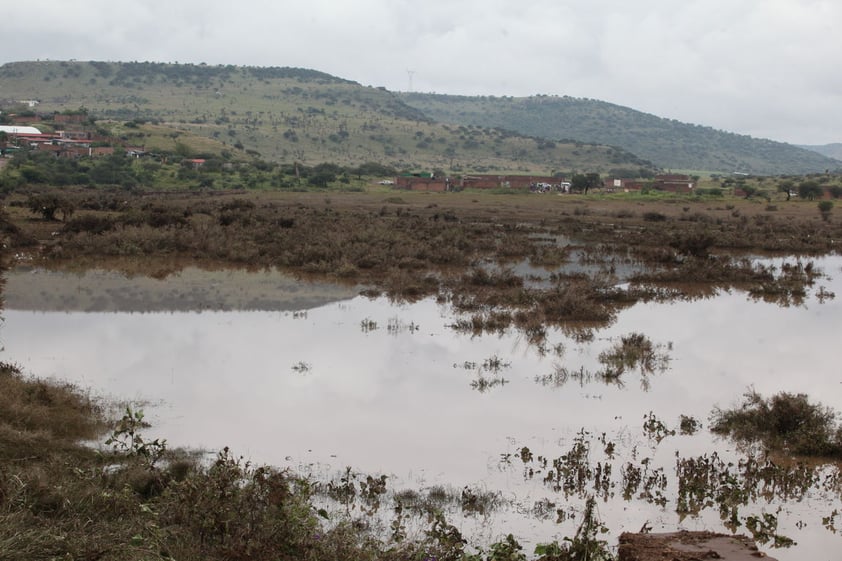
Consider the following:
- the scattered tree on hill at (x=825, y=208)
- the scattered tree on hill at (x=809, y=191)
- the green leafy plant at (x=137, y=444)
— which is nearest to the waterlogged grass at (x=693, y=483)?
Answer: the green leafy plant at (x=137, y=444)

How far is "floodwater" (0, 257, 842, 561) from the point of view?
959 centimetres

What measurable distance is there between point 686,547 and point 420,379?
7.24m

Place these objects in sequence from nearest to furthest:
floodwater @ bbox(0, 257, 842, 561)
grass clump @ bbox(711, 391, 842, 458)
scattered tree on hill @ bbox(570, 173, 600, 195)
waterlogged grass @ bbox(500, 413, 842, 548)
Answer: waterlogged grass @ bbox(500, 413, 842, 548)
floodwater @ bbox(0, 257, 842, 561)
grass clump @ bbox(711, 391, 842, 458)
scattered tree on hill @ bbox(570, 173, 600, 195)

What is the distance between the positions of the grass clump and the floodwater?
0.48 meters

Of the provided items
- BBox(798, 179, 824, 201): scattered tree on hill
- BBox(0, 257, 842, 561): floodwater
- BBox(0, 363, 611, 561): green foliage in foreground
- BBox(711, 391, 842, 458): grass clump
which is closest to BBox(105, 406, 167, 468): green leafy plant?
BBox(0, 363, 611, 561): green foliage in foreground

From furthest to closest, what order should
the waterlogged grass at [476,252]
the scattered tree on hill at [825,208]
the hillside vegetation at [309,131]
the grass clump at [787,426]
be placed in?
the hillside vegetation at [309,131], the scattered tree on hill at [825,208], the waterlogged grass at [476,252], the grass clump at [787,426]

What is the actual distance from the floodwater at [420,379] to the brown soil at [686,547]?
940 mm

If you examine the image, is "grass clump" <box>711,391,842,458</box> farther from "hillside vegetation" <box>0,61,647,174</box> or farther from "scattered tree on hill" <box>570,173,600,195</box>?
"hillside vegetation" <box>0,61,647,174</box>

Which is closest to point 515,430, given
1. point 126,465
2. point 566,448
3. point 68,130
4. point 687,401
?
point 566,448

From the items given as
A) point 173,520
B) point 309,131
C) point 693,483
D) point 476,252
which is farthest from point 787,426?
point 309,131

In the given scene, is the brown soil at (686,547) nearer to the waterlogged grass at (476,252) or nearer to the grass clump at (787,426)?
the grass clump at (787,426)

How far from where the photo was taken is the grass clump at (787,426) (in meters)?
10.9

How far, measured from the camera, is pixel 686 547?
7.12 meters

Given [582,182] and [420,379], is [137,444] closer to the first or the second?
[420,379]
